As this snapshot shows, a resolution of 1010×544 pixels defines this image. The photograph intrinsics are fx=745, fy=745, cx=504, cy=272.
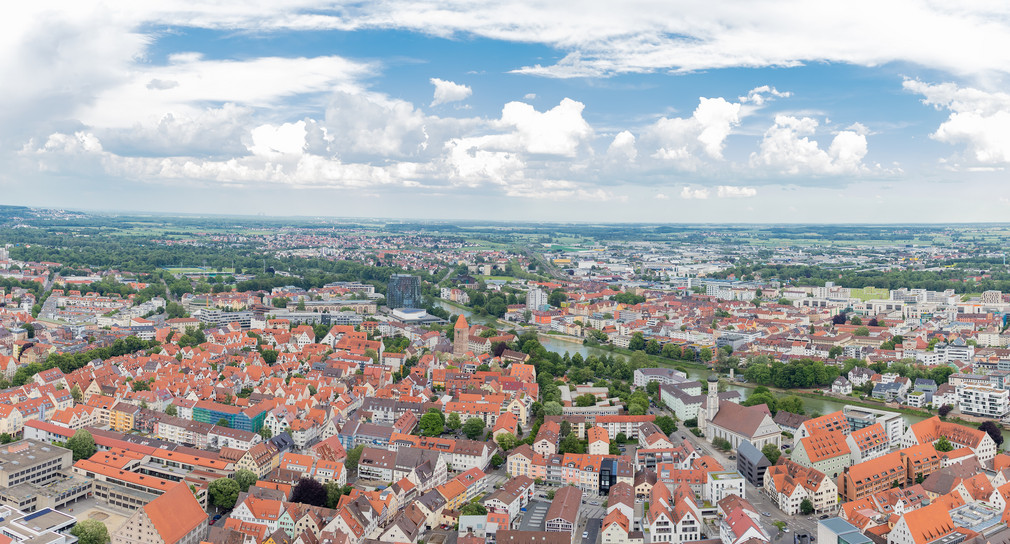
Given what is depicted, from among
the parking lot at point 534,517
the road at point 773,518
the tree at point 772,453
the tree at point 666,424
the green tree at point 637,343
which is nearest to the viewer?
the road at point 773,518

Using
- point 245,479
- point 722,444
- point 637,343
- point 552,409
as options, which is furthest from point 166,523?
point 637,343

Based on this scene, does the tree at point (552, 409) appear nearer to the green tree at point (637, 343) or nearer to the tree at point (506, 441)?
the tree at point (506, 441)

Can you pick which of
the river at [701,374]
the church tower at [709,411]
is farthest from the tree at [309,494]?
the river at [701,374]

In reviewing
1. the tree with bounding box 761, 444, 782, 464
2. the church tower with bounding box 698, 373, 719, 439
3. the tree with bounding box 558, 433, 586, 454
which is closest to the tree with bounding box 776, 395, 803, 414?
the church tower with bounding box 698, 373, 719, 439

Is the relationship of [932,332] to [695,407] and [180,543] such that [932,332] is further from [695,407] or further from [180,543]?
[180,543]

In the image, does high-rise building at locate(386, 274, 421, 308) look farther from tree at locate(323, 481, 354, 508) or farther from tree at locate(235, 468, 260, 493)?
tree at locate(323, 481, 354, 508)

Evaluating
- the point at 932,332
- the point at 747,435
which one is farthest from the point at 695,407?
the point at 932,332

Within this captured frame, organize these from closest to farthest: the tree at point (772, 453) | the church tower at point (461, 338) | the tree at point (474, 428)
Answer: the tree at point (772, 453) → the tree at point (474, 428) → the church tower at point (461, 338)

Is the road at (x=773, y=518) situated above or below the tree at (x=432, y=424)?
below
